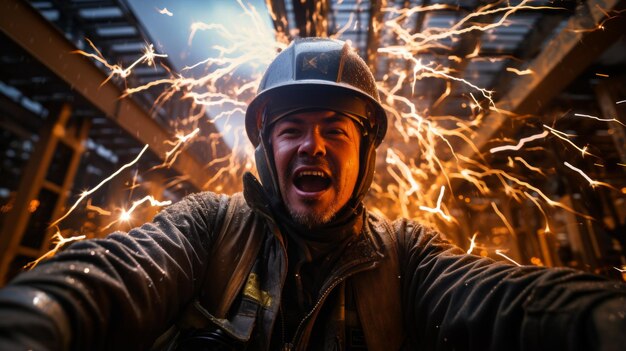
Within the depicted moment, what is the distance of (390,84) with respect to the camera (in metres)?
6.21

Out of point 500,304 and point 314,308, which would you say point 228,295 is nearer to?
point 314,308

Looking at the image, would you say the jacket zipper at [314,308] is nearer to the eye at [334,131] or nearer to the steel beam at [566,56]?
the eye at [334,131]

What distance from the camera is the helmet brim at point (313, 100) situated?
2.36 m

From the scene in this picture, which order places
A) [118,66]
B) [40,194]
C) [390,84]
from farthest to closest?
[390,84] < [118,66] < [40,194]

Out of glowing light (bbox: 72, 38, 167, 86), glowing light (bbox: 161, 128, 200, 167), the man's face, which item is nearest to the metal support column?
glowing light (bbox: 72, 38, 167, 86)

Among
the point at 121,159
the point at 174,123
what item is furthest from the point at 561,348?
the point at 121,159

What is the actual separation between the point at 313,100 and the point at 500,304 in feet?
5.65

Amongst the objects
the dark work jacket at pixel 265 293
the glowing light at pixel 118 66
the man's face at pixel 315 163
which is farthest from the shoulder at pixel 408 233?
the glowing light at pixel 118 66

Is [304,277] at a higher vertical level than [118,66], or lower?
lower

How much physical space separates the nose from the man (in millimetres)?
11

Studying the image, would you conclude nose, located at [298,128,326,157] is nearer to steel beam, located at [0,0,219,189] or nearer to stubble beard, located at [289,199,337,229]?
stubble beard, located at [289,199,337,229]

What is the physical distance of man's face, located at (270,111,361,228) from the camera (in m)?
2.10

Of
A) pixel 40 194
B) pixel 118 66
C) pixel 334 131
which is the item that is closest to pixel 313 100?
pixel 334 131

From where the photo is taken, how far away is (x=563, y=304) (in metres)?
1.17
